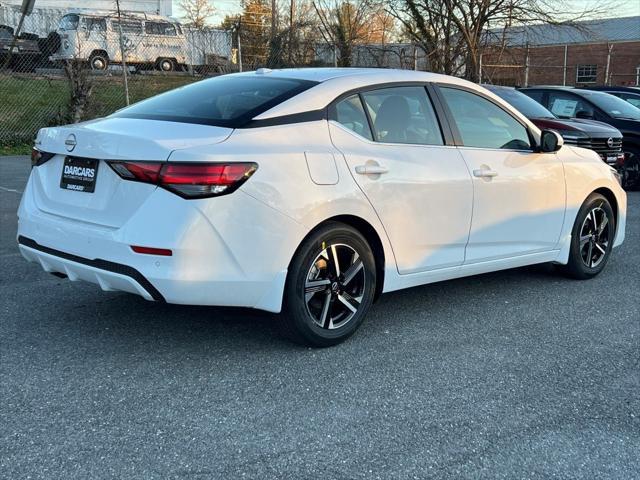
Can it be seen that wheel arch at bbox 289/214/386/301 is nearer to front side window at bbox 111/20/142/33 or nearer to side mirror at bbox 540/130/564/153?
side mirror at bbox 540/130/564/153

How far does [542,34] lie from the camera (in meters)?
20.2

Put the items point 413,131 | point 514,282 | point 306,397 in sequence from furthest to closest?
point 514,282 < point 413,131 < point 306,397

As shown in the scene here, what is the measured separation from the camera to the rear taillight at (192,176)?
3.45 metres

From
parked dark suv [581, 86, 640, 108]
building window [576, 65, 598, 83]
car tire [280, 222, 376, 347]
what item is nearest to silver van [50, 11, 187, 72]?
parked dark suv [581, 86, 640, 108]

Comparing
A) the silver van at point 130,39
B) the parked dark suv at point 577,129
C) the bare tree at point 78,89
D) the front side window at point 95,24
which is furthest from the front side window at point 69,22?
the parked dark suv at point 577,129

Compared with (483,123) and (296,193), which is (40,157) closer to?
(296,193)

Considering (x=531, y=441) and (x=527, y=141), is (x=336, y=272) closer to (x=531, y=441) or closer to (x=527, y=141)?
(x=531, y=441)

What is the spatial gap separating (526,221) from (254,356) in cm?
239

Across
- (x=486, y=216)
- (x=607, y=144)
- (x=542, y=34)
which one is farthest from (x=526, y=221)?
(x=542, y=34)

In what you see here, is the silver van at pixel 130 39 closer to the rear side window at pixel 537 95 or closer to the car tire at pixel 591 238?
the rear side window at pixel 537 95

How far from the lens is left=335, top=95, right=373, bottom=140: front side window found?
13.7 ft

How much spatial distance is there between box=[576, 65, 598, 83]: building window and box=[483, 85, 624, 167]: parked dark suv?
34718 mm

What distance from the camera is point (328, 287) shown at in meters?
4.05

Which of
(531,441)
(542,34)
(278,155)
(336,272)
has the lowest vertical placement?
(531,441)
